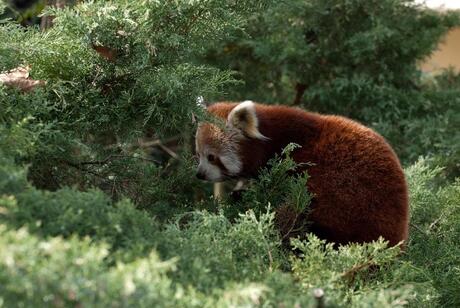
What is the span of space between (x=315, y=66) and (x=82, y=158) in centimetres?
261

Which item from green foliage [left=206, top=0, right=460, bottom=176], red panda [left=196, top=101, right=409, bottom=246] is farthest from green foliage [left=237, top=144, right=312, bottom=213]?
green foliage [left=206, top=0, right=460, bottom=176]

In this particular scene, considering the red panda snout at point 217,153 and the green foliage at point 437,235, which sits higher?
the green foliage at point 437,235

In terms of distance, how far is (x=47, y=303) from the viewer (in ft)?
3.32

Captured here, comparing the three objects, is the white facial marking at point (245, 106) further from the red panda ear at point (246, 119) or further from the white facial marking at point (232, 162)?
the white facial marking at point (232, 162)

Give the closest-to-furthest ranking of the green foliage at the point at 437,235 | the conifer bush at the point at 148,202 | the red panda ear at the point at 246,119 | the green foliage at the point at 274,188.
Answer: the conifer bush at the point at 148,202 → the green foliage at the point at 274,188 → the green foliage at the point at 437,235 → the red panda ear at the point at 246,119

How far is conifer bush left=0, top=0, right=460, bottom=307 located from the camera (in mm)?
1070

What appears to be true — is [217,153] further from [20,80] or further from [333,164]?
[20,80]

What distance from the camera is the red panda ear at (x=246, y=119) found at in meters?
2.45

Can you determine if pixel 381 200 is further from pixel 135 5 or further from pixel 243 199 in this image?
pixel 135 5

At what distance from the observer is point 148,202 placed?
204cm

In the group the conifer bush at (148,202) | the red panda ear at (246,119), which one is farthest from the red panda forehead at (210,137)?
the conifer bush at (148,202)

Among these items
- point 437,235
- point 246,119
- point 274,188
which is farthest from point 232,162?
point 437,235

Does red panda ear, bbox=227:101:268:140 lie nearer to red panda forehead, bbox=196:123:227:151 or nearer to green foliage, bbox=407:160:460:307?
red panda forehead, bbox=196:123:227:151

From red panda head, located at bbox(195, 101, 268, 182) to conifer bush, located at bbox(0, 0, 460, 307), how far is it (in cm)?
22
